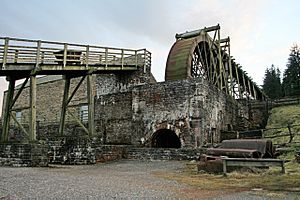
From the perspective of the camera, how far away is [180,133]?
1636cm

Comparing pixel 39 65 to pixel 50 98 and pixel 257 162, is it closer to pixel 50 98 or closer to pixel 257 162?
pixel 257 162

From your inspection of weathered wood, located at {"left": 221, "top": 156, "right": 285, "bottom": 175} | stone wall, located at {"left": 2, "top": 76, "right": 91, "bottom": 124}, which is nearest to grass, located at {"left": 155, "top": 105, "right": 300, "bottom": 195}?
weathered wood, located at {"left": 221, "top": 156, "right": 285, "bottom": 175}

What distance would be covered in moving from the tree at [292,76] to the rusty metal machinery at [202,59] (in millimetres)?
16079

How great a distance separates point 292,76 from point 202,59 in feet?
82.6

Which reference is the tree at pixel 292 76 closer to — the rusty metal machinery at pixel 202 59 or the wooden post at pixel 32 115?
the rusty metal machinery at pixel 202 59

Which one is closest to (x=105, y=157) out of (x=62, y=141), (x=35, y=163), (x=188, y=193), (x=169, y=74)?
(x=62, y=141)

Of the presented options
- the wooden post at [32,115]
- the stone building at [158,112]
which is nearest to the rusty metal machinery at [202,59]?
the stone building at [158,112]

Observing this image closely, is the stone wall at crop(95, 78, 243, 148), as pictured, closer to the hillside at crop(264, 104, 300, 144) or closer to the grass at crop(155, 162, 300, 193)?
the hillside at crop(264, 104, 300, 144)

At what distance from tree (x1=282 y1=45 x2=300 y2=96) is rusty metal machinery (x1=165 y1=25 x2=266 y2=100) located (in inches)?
633

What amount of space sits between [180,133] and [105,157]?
4079 millimetres

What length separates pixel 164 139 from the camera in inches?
750

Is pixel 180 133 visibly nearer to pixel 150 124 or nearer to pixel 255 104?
pixel 150 124

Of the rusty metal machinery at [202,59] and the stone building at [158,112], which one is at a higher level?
the rusty metal machinery at [202,59]

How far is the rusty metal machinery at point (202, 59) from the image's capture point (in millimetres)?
19359
